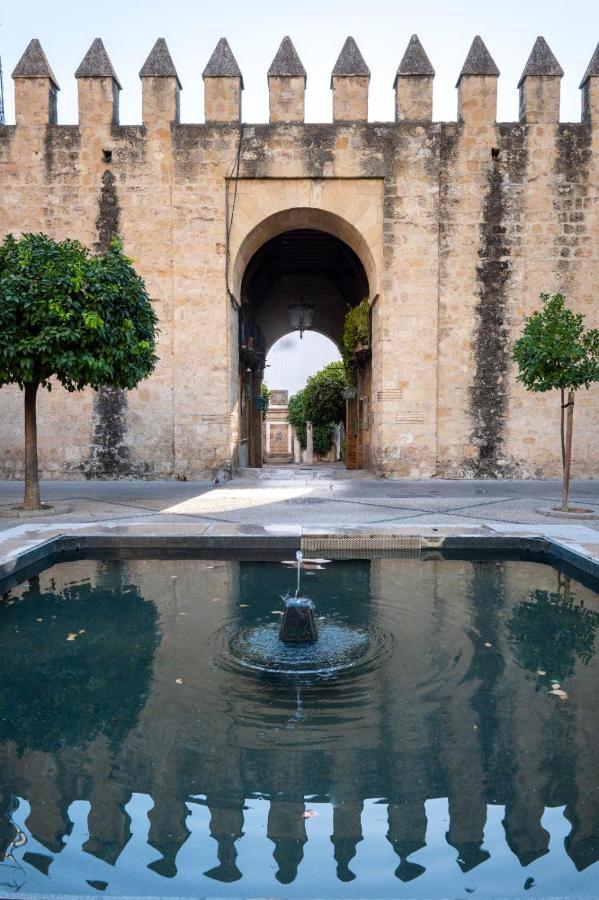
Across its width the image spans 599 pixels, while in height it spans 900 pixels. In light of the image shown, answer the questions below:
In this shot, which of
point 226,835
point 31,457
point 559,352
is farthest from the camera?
point 31,457

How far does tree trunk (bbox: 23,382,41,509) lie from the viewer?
8.90 metres

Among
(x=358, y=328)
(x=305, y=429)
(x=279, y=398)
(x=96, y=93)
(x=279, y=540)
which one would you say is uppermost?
(x=96, y=93)

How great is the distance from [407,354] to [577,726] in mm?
10809

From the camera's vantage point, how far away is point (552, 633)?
440 cm

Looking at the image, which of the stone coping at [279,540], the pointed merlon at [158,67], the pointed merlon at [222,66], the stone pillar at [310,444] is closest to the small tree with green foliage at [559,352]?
the stone coping at [279,540]

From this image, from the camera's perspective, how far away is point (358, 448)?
19.5m

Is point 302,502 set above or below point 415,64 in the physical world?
below

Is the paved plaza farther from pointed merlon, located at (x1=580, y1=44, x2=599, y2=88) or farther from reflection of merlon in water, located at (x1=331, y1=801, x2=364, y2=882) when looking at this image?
pointed merlon, located at (x1=580, y1=44, x2=599, y2=88)

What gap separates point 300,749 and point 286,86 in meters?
13.1

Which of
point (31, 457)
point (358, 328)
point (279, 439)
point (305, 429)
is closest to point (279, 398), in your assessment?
point (279, 439)

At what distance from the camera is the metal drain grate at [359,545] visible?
6.55 metres

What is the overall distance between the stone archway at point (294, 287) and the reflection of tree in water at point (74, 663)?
9567 millimetres

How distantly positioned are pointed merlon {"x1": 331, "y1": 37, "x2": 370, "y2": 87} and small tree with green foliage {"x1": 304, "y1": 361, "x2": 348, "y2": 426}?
1893 cm

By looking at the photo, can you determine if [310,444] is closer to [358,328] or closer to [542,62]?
[358,328]
